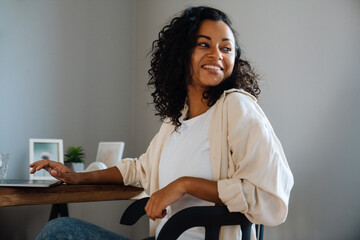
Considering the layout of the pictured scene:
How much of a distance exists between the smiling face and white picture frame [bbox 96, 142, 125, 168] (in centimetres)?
89

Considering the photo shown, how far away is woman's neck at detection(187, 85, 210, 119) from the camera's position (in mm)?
1186

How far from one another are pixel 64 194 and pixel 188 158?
1.34 ft

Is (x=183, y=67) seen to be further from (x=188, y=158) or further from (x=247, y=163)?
(x=247, y=163)

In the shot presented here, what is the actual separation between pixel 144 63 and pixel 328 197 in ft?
4.84

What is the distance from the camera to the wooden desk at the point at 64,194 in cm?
110

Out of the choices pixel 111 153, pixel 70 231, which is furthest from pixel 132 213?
pixel 111 153

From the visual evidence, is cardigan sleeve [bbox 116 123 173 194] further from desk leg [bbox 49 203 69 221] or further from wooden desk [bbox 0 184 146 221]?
desk leg [bbox 49 203 69 221]

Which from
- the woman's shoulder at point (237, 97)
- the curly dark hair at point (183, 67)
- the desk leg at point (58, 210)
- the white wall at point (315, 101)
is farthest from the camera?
the desk leg at point (58, 210)

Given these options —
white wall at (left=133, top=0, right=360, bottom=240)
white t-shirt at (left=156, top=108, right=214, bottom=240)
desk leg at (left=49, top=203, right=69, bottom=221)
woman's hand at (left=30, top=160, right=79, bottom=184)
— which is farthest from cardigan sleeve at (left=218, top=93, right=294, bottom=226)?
desk leg at (left=49, top=203, right=69, bottom=221)

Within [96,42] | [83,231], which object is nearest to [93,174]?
[83,231]

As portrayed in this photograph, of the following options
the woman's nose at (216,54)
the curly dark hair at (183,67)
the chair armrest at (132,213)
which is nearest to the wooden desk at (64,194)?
the chair armrest at (132,213)

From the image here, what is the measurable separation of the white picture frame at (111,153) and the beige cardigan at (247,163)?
942 millimetres

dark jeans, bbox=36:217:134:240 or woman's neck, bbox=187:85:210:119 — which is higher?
woman's neck, bbox=187:85:210:119

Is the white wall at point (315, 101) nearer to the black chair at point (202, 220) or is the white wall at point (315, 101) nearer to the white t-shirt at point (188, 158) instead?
the white t-shirt at point (188, 158)
